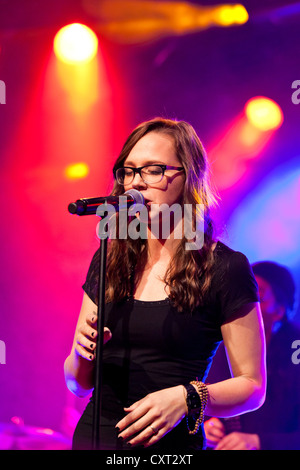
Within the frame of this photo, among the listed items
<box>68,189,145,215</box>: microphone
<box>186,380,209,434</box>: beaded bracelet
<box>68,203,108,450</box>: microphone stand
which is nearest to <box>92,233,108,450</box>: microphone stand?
<box>68,203,108,450</box>: microphone stand

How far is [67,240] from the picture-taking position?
3.43m

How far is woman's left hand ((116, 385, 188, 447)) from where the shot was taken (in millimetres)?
1448

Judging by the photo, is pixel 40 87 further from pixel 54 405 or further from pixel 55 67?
pixel 54 405

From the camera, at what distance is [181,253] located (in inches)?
73.9

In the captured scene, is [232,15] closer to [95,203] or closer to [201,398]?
[95,203]

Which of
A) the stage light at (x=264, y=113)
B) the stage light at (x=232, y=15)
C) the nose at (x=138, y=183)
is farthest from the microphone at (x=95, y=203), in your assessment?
A: the stage light at (x=232, y=15)

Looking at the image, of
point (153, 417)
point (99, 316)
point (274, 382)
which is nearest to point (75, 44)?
point (274, 382)

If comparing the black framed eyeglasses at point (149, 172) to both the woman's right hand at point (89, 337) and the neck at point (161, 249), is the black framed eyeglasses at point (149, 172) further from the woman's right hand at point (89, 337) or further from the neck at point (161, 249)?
the woman's right hand at point (89, 337)

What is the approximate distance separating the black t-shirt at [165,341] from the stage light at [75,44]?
2.26m

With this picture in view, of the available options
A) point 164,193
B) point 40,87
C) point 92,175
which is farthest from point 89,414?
point 40,87

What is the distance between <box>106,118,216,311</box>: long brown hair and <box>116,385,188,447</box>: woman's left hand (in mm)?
331

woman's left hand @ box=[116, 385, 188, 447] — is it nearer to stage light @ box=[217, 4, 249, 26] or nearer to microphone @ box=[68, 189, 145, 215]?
microphone @ box=[68, 189, 145, 215]

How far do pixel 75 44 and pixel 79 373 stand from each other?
2.46 meters

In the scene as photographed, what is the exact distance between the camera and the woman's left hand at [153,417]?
4.75 feet
